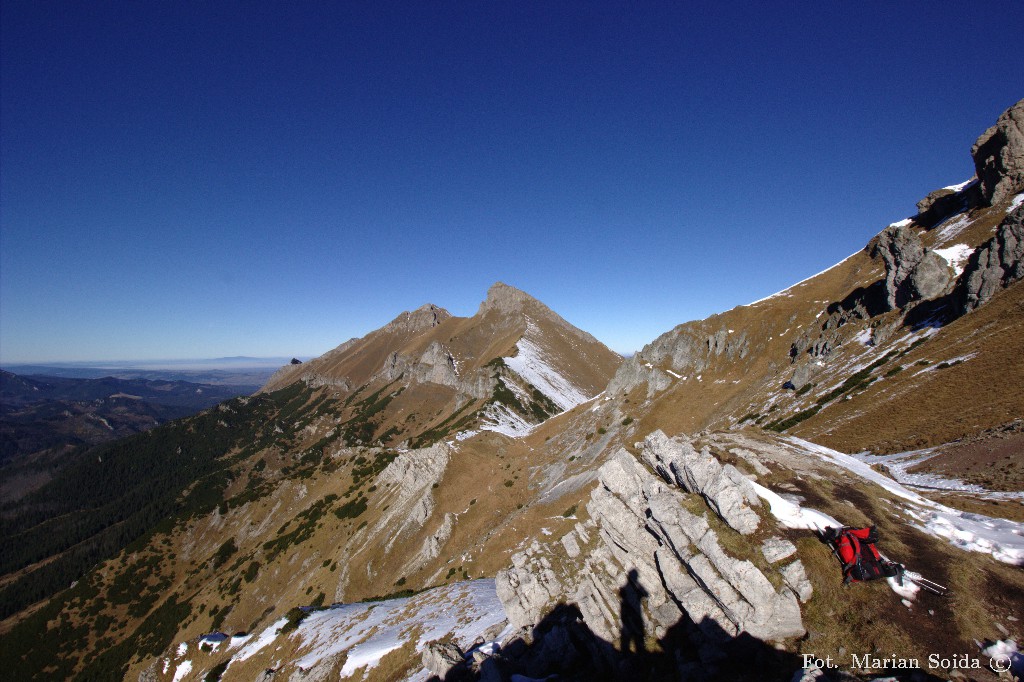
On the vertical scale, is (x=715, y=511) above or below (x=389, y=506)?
above

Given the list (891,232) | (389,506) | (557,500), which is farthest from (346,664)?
(891,232)

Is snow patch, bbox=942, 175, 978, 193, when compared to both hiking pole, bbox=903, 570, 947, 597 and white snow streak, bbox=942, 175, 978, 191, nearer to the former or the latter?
white snow streak, bbox=942, 175, 978, 191

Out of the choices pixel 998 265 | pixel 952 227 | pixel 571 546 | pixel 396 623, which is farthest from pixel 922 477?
pixel 952 227

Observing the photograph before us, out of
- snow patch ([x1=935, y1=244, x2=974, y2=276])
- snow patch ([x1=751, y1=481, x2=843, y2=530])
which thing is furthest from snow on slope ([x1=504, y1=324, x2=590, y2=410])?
snow patch ([x1=751, y1=481, x2=843, y2=530])

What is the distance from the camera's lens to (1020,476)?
Answer: 3034cm

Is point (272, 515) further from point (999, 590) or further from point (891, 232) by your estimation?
point (891, 232)

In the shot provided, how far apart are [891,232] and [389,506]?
10848 centimetres

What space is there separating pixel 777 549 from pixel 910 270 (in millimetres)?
80849

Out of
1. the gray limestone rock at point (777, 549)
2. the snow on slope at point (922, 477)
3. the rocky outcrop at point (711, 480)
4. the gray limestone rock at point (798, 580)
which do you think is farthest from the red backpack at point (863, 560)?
the snow on slope at point (922, 477)

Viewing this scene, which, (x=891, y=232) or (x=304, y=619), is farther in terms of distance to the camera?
(x=891, y=232)

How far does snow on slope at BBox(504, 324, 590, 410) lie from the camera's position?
16088 cm

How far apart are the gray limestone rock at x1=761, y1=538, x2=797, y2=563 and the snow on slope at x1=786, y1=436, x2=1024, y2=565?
903cm

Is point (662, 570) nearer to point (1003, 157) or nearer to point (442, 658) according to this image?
point (442, 658)

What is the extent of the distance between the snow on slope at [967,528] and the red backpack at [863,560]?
6.14 m
